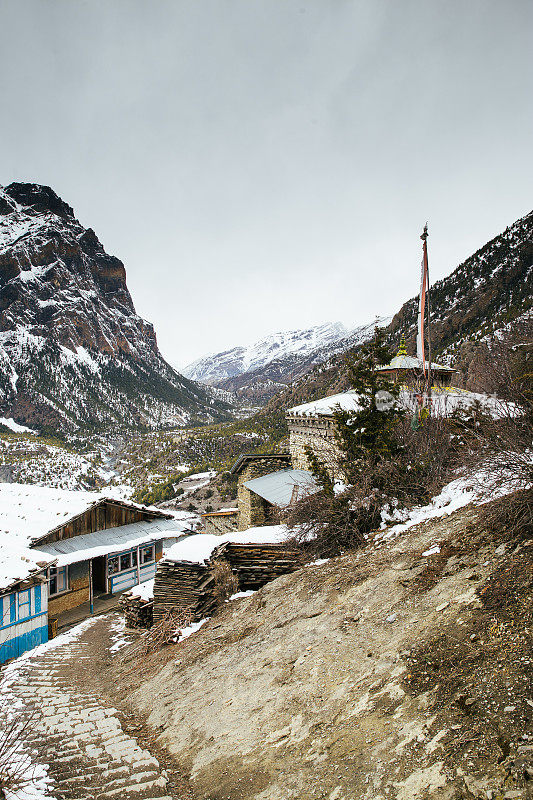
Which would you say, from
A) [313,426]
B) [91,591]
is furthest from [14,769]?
[313,426]

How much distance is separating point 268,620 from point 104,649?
754cm

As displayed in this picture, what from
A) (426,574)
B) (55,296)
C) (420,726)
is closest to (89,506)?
(426,574)

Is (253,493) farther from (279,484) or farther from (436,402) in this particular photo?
(436,402)

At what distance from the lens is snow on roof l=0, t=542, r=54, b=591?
42.5 feet

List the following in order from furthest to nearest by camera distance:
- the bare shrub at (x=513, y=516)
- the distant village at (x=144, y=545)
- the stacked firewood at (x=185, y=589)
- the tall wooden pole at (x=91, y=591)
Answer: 1. the tall wooden pole at (x=91, y=591)
2. the distant village at (x=144, y=545)
3. the stacked firewood at (x=185, y=589)
4. the bare shrub at (x=513, y=516)

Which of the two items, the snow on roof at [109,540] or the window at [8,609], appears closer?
the window at [8,609]

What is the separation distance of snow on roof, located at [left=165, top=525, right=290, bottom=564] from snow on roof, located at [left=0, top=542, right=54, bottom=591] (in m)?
6.50

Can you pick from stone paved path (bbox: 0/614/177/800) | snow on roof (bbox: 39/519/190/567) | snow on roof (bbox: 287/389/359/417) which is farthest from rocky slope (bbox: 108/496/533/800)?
snow on roof (bbox: 287/389/359/417)

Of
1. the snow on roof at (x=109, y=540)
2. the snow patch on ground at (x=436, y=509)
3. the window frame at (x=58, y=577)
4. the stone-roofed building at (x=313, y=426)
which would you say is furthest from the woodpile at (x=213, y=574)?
the stone-roofed building at (x=313, y=426)

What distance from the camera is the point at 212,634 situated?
7801mm

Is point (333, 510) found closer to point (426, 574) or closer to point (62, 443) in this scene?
point (426, 574)

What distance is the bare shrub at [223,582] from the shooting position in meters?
9.47

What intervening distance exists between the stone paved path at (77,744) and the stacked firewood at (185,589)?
7.12ft

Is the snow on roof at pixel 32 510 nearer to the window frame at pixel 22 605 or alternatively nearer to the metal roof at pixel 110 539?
the metal roof at pixel 110 539
